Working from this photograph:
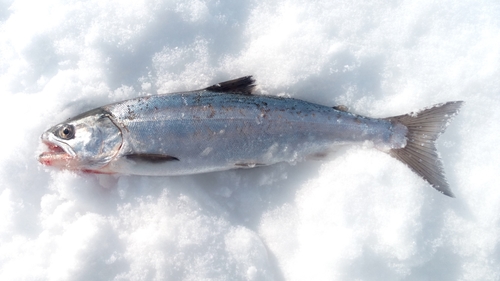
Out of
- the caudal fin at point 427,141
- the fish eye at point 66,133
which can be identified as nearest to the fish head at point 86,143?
the fish eye at point 66,133

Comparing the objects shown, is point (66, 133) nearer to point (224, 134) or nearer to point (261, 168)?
point (224, 134)

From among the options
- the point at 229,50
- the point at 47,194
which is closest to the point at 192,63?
the point at 229,50

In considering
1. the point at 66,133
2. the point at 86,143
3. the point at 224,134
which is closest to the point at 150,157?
the point at 86,143

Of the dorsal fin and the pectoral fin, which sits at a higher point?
the dorsal fin

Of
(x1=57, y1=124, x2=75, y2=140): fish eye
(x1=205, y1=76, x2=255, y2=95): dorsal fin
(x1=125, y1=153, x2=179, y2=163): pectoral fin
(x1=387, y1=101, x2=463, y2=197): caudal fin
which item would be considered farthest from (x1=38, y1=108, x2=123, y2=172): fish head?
(x1=387, y1=101, x2=463, y2=197): caudal fin

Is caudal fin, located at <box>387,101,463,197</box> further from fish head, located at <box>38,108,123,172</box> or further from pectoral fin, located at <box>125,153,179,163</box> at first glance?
fish head, located at <box>38,108,123,172</box>

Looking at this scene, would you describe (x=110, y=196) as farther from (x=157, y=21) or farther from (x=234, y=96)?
(x=157, y=21)
